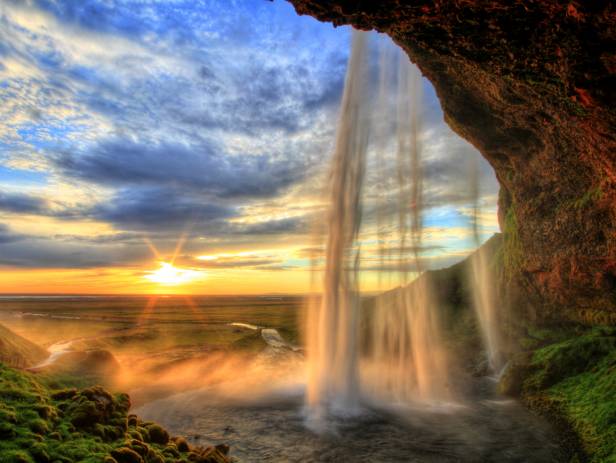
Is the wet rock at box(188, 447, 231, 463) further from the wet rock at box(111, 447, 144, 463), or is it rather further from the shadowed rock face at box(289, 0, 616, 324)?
the shadowed rock face at box(289, 0, 616, 324)

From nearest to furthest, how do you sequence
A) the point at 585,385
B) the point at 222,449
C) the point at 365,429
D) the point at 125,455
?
1. the point at 125,455
2. the point at 222,449
3. the point at 365,429
4. the point at 585,385

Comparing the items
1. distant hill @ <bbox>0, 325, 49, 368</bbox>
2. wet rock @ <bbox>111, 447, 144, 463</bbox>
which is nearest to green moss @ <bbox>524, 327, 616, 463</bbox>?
wet rock @ <bbox>111, 447, 144, 463</bbox>

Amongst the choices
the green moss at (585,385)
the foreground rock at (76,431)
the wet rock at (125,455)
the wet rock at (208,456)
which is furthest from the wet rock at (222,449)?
the green moss at (585,385)

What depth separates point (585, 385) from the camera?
60.2ft

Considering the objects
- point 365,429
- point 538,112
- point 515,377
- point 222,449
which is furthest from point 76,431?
point 538,112

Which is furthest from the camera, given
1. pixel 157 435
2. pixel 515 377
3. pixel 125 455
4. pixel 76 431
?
pixel 515 377

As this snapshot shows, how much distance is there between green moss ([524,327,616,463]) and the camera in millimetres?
14123

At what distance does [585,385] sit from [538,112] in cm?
1540

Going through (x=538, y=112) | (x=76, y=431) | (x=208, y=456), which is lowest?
(x=208, y=456)

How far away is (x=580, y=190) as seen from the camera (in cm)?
2439

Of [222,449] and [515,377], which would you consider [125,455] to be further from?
[515,377]

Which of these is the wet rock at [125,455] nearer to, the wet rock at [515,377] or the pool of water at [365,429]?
the pool of water at [365,429]

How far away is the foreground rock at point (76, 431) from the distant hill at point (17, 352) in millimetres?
9789

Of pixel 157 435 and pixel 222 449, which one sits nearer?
pixel 157 435
